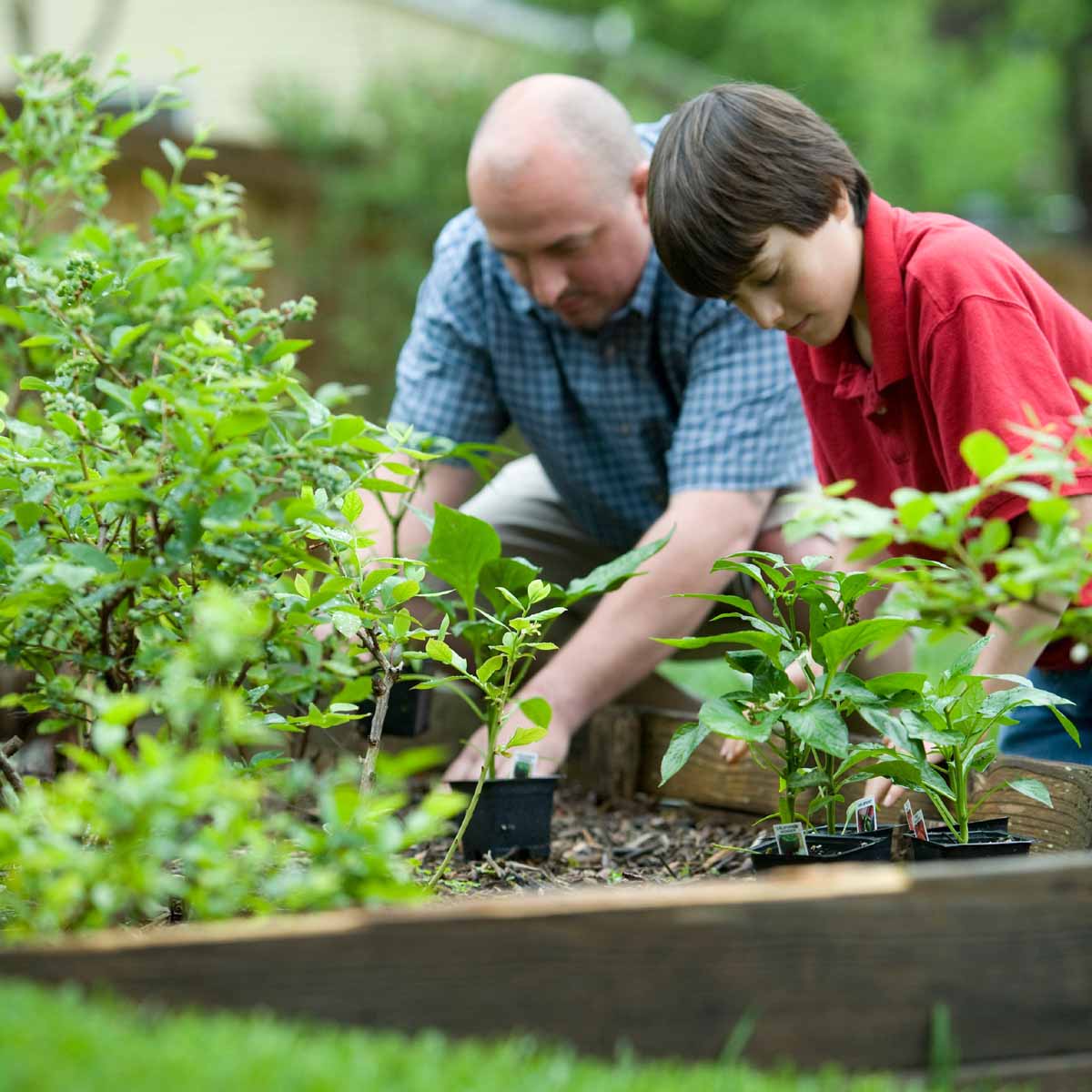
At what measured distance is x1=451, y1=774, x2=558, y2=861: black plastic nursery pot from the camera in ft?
7.61

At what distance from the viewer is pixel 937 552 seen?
2539 mm

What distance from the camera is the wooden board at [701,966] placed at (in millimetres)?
1153

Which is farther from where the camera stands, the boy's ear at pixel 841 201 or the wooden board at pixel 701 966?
the boy's ear at pixel 841 201

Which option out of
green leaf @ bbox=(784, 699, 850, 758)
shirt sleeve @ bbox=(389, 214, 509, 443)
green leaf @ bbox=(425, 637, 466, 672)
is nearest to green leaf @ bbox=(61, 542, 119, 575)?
green leaf @ bbox=(425, 637, 466, 672)

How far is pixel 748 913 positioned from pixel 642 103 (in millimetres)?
10244

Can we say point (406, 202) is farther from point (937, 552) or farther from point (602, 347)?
point (937, 552)

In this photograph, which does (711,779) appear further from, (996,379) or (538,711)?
(996,379)

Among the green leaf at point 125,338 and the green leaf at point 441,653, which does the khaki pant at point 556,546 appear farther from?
the green leaf at point 125,338

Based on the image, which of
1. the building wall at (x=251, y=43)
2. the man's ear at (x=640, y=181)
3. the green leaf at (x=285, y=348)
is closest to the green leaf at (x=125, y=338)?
the green leaf at (x=285, y=348)

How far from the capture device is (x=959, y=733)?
1.79 m

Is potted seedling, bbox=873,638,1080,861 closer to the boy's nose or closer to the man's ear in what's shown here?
the boy's nose

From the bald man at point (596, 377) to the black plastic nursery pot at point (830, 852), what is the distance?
73 centimetres

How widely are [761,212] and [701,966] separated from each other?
1.31 meters

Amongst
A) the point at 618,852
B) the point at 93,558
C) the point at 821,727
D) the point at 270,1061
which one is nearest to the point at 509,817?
the point at 618,852
